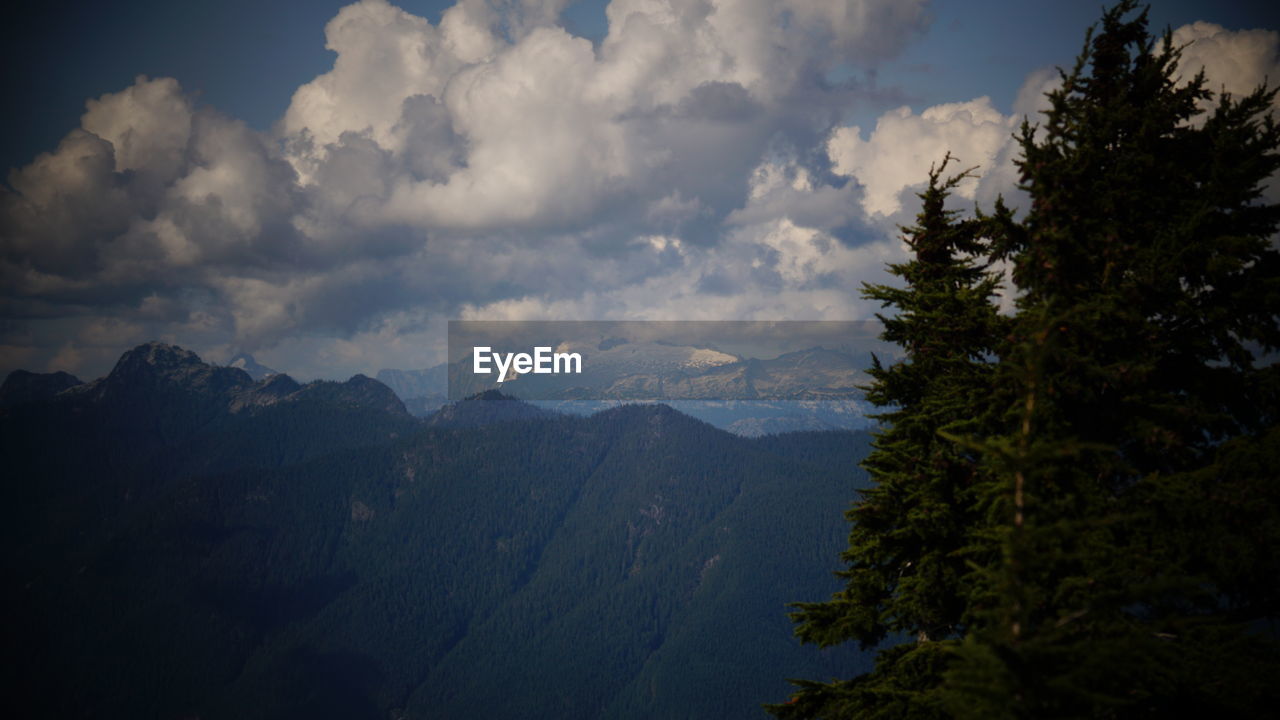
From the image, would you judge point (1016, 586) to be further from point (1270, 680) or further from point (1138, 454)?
point (1138, 454)

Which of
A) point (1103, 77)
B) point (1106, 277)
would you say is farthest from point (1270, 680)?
point (1103, 77)

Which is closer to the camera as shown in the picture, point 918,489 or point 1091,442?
point 1091,442

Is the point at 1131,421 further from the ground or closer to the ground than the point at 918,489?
further from the ground

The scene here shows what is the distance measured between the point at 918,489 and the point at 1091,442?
234 inches

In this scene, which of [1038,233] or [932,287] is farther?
[932,287]

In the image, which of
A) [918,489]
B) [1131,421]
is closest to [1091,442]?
[1131,421]

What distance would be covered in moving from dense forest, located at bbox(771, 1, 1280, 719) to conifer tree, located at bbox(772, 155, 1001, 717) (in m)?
0.08

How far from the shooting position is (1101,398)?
15523 millimetres

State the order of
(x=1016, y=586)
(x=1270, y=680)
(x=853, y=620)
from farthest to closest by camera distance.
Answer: (x=853, y=620) < (x=1270, y=680) < (x=1016, y=586)

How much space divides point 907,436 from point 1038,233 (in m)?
7.32

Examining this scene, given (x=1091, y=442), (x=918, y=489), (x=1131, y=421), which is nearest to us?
(x=1091, y=442)

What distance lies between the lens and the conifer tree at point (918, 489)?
16.8 metres

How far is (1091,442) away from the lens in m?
12.3

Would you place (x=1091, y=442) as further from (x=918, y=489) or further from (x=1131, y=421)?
(x=918, y=489)
